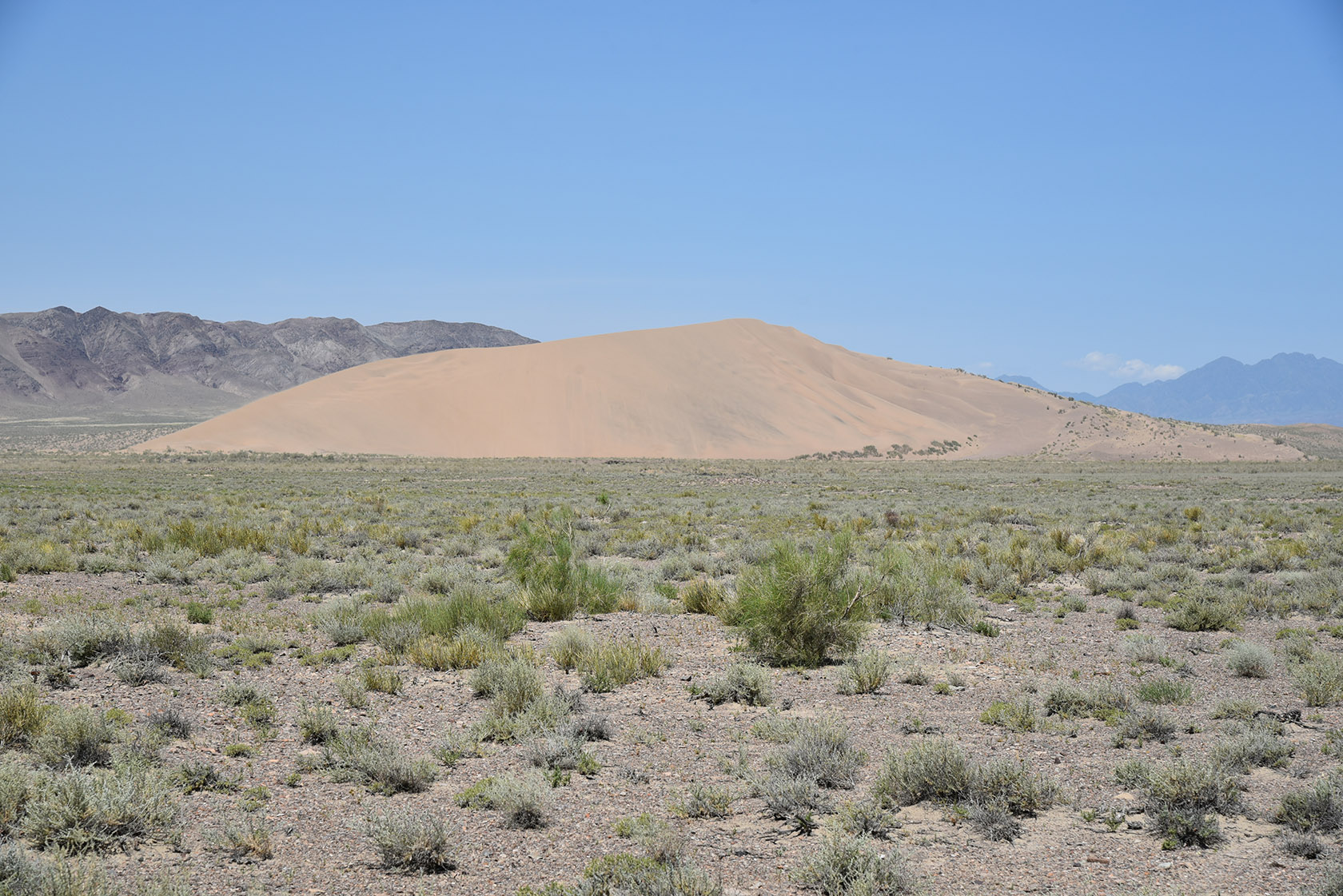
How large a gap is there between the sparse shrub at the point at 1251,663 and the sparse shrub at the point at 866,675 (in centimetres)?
327

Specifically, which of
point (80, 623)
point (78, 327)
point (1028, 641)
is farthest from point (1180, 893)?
point (78, 327)

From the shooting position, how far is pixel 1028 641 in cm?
980

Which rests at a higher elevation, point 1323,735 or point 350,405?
point 350,405

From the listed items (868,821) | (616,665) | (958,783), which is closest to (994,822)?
(958,783)

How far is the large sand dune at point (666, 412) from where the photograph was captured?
72.4 meters

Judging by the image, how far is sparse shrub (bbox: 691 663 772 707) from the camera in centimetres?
766

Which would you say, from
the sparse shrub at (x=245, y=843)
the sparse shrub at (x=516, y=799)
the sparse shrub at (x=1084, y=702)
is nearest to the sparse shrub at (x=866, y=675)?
the sparse shrub at (x=1084, y=702)

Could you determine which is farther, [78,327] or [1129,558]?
[78,327]

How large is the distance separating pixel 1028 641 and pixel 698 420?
68.3 m

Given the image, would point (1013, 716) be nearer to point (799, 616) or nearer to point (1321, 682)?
point (799, 616)

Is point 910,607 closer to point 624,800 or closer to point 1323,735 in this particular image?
point 1323,735

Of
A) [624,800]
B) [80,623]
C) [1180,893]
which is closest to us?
[1180,893]

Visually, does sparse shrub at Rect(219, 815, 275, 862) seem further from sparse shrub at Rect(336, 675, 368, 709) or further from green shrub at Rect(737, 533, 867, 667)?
green shrub at Rect(737, 533, 867, 667)

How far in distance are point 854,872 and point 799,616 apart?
479 cm
